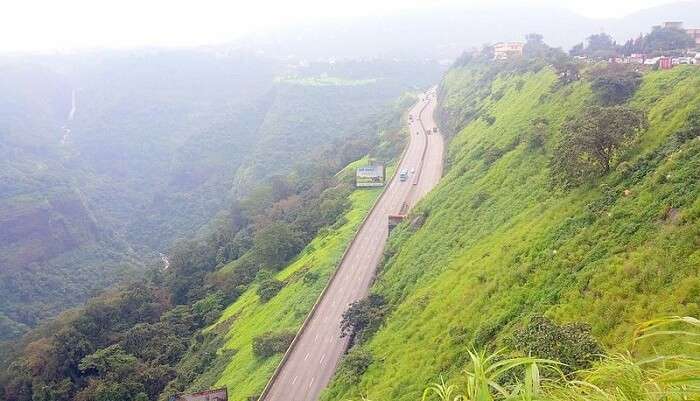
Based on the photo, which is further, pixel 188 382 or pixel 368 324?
pixel 188 382

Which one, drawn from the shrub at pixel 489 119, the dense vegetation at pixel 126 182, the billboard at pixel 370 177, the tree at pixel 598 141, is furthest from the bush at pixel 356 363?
the billboard at pixel 370 177

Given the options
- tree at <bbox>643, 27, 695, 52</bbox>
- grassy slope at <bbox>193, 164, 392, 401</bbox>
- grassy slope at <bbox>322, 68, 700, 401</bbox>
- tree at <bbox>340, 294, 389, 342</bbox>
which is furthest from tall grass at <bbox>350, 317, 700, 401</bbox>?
tree at <bbox>643, 27, 695, 52</bbox>

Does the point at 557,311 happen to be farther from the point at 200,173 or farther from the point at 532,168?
the point at 200,173

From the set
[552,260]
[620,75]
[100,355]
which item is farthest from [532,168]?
[100,355]

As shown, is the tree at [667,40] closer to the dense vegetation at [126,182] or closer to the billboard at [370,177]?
the billboard at [370,177]

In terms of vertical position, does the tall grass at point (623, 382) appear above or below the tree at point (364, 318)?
above

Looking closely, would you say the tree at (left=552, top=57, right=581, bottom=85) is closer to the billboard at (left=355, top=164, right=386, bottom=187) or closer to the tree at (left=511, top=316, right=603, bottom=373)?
the billboard at (left=355, top=164, right=386, bottom=187)
